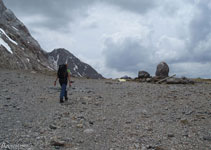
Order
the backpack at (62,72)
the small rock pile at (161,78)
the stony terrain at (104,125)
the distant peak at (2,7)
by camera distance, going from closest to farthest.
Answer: the stony terrain at (104,125)
the backpack at (62,72)
the small rock pile at (161,78)
the distant peak at (2,7)

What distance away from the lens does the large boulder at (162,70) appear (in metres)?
36.3

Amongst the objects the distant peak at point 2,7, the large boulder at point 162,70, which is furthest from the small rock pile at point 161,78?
the distant peak at point 2,7

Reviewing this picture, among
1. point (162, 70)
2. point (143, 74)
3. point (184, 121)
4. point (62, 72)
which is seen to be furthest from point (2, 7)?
point (184, 121)

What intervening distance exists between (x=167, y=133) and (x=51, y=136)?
4020 mm

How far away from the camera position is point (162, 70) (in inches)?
1432

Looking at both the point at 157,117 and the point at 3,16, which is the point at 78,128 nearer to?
the point at 157,117

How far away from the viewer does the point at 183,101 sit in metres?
12.9

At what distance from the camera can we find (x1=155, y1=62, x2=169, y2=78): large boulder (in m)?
36.3

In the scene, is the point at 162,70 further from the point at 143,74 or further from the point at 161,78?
the point at 161,78

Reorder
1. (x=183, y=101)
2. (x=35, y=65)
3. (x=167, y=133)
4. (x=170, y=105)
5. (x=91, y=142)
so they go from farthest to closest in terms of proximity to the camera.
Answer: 1. (x=35, y=65)
2. (x=183, y=101)
3. (x=170, y=105)
4. (x=167, y=133)
5. (x=91, y=142)

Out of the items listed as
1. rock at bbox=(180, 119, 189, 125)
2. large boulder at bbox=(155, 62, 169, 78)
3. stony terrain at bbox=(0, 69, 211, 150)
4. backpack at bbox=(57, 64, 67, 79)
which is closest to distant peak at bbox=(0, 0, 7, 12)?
large boulder at bbox=(155, 62, 169, 78)

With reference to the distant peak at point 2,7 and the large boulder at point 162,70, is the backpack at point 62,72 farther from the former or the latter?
the distant peak at point 2,7

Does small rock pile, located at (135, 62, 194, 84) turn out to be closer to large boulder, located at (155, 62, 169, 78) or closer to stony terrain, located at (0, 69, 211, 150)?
large boulder, located at (155, 62, 169, 78)

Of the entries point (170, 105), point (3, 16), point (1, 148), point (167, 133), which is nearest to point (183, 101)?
point (170, 105)
